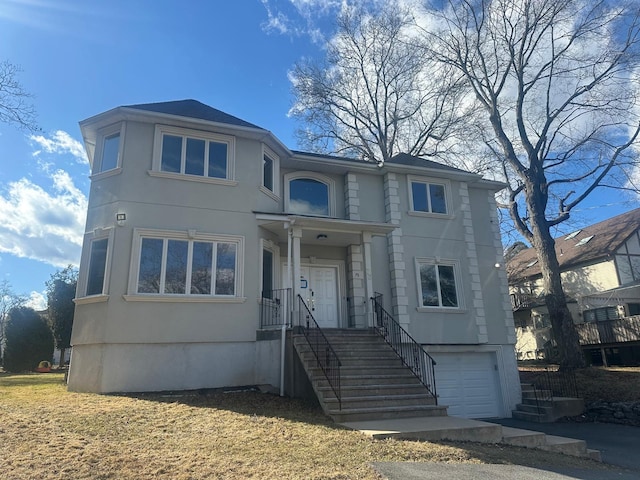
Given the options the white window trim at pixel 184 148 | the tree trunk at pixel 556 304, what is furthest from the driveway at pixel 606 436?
the white window trim at pixel 184 148

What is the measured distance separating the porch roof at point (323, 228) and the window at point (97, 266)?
3829 mm

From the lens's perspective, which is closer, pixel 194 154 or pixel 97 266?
pixel 97 266

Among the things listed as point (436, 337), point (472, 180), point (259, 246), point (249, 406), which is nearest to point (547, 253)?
point (472, 180)

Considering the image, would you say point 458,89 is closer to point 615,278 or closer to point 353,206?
point 353,206

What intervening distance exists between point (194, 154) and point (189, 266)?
3.04 meters

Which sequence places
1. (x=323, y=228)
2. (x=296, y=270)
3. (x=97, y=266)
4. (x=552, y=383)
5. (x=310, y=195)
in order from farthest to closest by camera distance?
(x=552, y=383) < (x=310, y=195) < (x=323, y=228) < (x=296, y=270) < (x=97, y=266)

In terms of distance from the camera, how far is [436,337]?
12812 mm

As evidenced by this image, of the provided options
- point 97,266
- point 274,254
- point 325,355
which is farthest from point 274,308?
point 97,266

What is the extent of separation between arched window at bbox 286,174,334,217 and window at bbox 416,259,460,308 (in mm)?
3442

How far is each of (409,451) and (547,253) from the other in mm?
14029

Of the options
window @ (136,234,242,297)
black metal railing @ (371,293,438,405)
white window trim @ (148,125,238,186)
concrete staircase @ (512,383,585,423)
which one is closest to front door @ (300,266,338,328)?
black metal railing @ (371,293,438,405)

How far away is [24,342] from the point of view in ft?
64.7

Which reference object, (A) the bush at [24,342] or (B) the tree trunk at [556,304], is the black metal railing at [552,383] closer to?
(B) the tree trunk at [556,304]

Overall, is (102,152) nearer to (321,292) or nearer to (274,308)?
(274,308)
